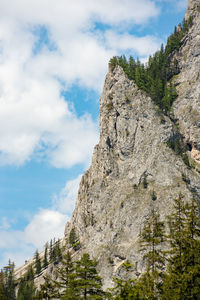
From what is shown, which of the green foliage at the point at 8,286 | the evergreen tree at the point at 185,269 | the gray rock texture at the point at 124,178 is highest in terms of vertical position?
the gray rock texture at the point at 124,178

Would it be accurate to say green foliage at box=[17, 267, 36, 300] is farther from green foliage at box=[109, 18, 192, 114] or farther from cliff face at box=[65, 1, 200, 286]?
green foliage at box=[109, 18, 192, 114]

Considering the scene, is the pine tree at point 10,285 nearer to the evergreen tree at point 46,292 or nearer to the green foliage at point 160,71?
the evergreen tree at point 46,292

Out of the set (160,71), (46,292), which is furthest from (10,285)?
(160,71)

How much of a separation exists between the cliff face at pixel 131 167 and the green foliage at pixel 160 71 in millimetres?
3615

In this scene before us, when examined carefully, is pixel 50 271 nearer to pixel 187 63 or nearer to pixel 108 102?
pixel 108 102

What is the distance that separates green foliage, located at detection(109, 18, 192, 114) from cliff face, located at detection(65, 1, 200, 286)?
3615mm

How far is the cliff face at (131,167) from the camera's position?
396ft

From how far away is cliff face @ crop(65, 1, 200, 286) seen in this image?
12081 cm

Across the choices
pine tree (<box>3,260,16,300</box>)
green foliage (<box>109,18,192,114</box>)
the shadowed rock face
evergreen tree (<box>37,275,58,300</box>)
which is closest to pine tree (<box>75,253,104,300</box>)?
evergreen tree (<box>37,275,58,300</box>)

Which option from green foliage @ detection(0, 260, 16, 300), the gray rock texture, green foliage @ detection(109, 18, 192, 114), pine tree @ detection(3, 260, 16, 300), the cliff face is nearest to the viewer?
green foliage @ detection(0, 260, 16, 300)

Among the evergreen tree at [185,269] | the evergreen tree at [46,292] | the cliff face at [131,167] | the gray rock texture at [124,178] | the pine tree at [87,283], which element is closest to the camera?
the evergreen tree at [185,269]

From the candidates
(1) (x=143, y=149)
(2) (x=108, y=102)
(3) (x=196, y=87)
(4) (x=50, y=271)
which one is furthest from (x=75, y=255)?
(3) (x=196, y=87)

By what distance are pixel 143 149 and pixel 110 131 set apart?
2232 cm

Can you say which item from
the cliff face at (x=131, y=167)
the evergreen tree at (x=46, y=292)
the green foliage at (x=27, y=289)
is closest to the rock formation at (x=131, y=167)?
the cliff face at (x=131, y=167)
